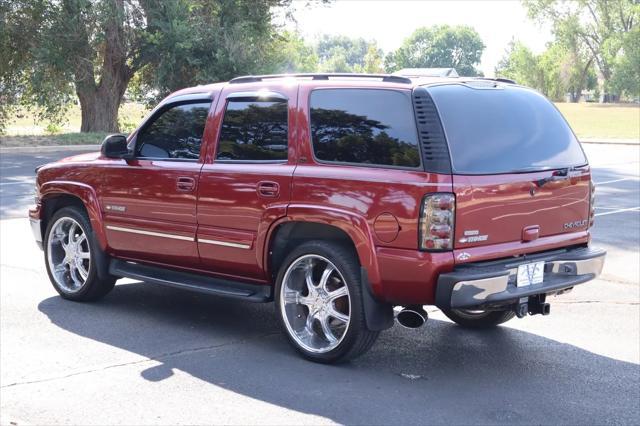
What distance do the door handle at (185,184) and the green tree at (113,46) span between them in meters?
22.4

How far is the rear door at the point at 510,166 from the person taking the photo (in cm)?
534

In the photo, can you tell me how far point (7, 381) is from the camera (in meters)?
5.36

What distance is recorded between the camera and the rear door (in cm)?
534

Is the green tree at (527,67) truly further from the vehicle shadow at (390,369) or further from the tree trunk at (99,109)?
the vehicle shadow at (390,369)

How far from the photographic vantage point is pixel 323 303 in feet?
19.2

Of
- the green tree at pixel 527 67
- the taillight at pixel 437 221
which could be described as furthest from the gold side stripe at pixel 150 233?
the green tree at pixel 527 67

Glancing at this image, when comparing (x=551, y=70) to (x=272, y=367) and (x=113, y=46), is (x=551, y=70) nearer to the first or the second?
(x=113, y=46)

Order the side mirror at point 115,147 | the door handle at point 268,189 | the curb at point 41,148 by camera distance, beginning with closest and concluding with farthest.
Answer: the door handle at point 268,189 → the side mirror at point 115,147 → the curb at point 41,148

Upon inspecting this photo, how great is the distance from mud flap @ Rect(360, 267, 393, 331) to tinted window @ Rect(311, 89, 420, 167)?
2.49 feet

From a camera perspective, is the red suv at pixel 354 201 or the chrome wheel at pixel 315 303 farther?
the chrome wheel at pixel 315 303

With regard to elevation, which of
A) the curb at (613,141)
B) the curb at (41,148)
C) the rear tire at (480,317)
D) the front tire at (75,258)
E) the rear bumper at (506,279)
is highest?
the rear bumper at (506,279)

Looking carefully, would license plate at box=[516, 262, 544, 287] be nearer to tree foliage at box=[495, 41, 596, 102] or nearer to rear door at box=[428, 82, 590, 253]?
rear door at box=[428, 82, 590, 253]

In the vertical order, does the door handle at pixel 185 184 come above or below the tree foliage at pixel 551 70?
below

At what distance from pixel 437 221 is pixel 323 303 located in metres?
1.10
